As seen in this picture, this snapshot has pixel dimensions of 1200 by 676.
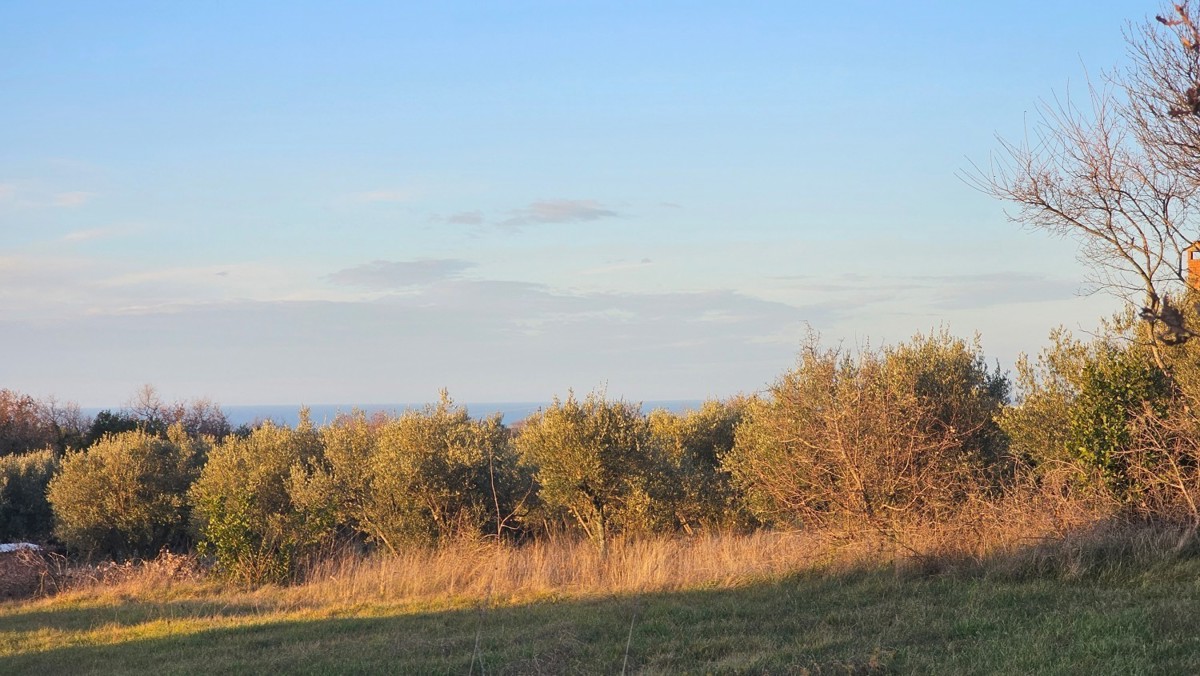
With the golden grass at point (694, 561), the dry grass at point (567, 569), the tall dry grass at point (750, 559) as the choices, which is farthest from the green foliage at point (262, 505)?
the dry grass at point (567, 569)

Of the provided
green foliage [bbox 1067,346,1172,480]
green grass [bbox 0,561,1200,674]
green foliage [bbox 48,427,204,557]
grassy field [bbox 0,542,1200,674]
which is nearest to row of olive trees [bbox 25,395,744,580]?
green foliage [bbox 48,427,204,557]

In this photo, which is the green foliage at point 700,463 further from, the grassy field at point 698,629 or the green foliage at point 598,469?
the grassy field at point 698,629

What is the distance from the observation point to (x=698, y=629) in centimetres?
909

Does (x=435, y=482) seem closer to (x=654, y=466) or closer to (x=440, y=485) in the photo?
(x=440, y=485)

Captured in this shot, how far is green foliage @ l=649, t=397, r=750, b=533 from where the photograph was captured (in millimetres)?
18812

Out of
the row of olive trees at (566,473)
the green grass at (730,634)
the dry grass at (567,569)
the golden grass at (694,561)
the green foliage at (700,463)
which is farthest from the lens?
the green foliage at (700,463)

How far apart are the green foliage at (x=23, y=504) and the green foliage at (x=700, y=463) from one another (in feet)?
54.9

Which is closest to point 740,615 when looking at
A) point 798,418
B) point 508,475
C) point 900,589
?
point 900,589

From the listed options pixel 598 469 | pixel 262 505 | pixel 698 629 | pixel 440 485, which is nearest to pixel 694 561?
pixel 698 629

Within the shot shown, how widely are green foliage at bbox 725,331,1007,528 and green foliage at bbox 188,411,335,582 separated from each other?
8.33 meters

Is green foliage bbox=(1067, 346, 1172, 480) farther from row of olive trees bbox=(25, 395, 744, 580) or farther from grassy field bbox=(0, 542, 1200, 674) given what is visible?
row of olive trees bbox=(25, 395, 744, 580)

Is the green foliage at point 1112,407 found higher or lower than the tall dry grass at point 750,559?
higher

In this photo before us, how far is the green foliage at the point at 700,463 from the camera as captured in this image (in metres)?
18.8

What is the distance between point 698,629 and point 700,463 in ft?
46.3
